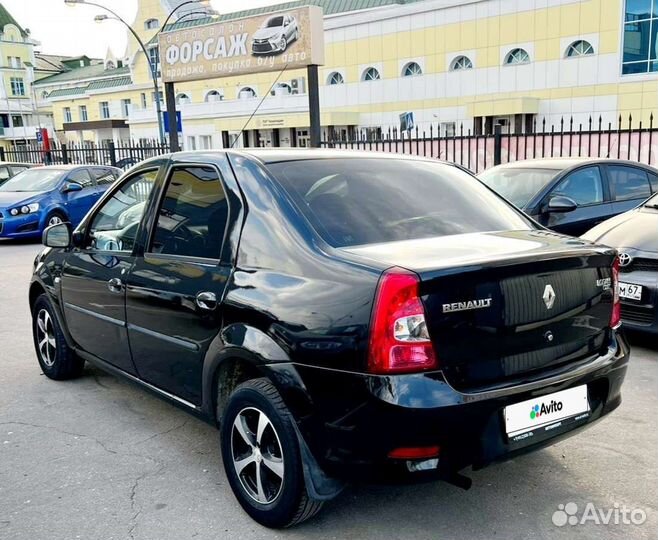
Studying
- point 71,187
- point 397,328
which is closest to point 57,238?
point 397,328

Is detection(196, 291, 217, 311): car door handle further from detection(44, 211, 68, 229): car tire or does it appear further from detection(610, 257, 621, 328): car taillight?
detection(44, 211, 68, 229): car tire

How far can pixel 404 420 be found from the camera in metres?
2.43

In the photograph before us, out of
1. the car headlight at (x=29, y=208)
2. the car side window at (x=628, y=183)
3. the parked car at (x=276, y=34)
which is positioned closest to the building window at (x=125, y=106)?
the parked car at (x=276, y=34)

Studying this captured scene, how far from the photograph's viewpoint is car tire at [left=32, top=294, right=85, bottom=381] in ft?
15.7

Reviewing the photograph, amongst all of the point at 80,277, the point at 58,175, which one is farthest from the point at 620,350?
the point at 58,175

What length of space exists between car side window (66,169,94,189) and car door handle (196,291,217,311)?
38.0 feet

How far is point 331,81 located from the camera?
133ft

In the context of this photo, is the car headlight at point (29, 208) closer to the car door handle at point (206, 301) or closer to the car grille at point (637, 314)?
the car door handle at point (206, 301)

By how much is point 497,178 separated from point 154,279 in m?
5.70

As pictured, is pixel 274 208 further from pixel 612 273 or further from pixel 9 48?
pixel 9 48

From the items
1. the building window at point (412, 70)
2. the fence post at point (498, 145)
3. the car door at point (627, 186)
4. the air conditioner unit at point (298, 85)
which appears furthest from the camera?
the air conditioner unit at point (298, 85)

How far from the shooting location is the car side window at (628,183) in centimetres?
797

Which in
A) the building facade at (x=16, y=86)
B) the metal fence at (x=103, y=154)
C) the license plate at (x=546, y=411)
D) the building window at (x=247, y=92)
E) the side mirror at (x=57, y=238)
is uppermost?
the building facade at (x=16, y=86)

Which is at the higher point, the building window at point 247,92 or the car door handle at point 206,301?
the building window at point 247,92
